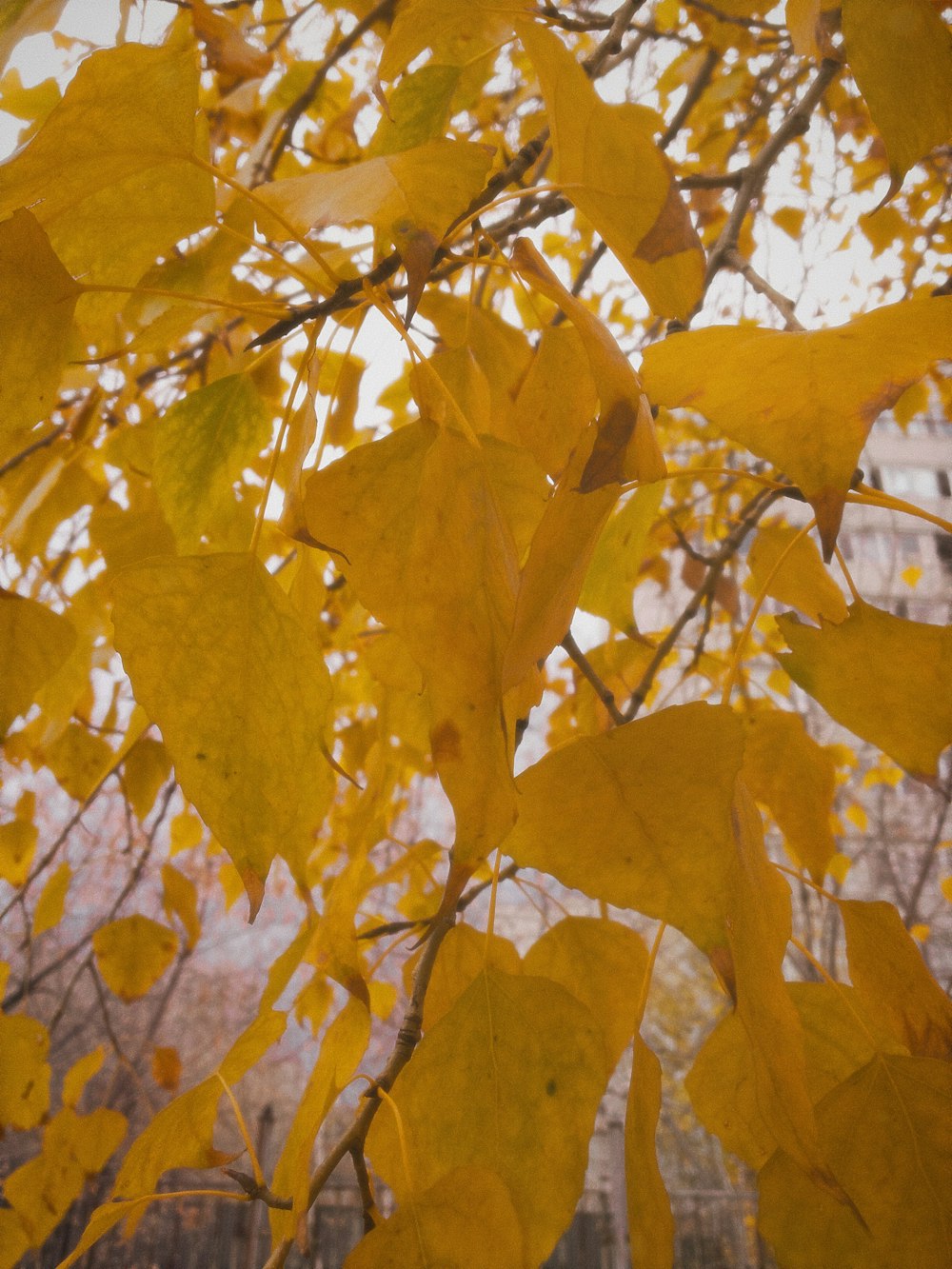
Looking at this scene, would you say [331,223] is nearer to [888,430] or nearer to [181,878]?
[181,878]

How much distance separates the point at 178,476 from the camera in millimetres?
312

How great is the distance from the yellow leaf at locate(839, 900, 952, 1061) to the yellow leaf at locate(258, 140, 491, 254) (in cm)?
23

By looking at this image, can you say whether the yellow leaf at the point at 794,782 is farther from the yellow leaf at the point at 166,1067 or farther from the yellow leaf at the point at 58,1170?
the yellow leaf at the point at 166,1067

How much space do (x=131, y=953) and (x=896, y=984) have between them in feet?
1.79

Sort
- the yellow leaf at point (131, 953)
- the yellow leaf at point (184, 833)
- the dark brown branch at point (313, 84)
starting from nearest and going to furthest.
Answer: the dark brown branch at point (313, 84)
the yellow leaf at point (131, 953)
the yellow leaf at point (184, 833)

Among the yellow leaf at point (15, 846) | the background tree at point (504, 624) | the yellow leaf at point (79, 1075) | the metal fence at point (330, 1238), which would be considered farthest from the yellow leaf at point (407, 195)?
the metal fence at point (330, 1238)

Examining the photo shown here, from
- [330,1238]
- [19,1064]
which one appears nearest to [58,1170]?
[19,1064]

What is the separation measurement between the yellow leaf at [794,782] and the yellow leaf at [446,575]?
262 millimetres

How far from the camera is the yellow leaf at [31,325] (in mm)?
184

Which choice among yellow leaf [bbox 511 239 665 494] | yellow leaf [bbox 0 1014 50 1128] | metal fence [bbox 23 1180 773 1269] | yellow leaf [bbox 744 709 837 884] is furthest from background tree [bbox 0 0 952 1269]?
metal fence [bbox 23 1180 773 1269]

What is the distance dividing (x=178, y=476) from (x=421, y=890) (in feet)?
1.79

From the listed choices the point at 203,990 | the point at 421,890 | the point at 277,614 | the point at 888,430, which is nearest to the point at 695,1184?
the point at 203,990

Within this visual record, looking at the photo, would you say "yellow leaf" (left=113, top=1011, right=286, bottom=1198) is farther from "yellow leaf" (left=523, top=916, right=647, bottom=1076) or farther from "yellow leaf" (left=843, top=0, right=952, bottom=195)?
"yellow leaf" (left=843, top=0, right=952, bottom=195)

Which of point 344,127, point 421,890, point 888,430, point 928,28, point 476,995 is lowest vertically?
point 476,995
